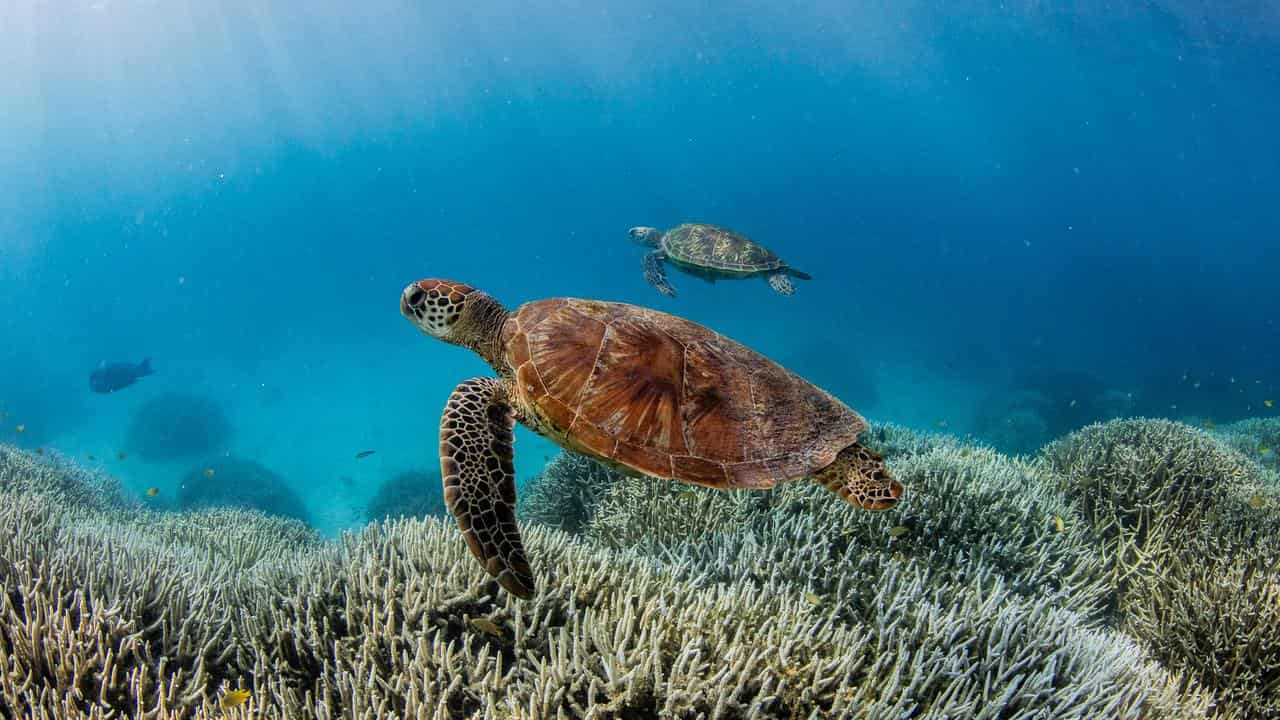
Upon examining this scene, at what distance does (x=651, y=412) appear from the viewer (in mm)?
2930

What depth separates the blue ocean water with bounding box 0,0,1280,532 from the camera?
111 ft

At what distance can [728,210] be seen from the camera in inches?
4208

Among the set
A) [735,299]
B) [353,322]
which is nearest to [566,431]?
[735,299]

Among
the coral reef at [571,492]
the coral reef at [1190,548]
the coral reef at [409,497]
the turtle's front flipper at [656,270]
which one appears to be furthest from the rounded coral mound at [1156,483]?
the coral reef at [409,497]

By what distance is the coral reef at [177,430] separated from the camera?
22.4 metres

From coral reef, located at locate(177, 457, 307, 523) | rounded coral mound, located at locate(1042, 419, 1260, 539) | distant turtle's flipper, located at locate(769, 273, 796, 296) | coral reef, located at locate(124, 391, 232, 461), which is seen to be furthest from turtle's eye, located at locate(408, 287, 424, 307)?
coral reef, located at locate(124, 391, 232, 461)

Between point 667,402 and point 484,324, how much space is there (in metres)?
1.46

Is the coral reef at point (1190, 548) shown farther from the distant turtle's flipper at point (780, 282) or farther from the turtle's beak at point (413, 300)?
the turtle's beak at point (413, 300)

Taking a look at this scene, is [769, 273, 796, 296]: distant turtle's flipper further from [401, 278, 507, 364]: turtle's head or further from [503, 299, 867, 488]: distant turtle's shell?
[401, 278, 507, 364]: turtle's head

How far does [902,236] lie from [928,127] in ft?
79.8

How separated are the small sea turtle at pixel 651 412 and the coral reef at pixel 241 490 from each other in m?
14.6

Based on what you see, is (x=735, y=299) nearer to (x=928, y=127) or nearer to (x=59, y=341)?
(x=928, y=127)

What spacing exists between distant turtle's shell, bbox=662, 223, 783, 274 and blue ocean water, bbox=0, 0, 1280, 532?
13.1 meters

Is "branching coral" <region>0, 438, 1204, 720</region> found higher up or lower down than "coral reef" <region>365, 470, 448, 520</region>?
higher up
